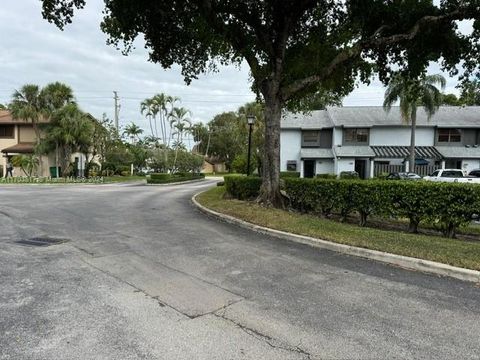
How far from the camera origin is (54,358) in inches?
134

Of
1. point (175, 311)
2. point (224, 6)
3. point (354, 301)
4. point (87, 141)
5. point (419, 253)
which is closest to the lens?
point (175, 311)

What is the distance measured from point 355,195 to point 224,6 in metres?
8.04

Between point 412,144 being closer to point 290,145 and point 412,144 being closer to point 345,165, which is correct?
point 345,165

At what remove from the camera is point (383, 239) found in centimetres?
824

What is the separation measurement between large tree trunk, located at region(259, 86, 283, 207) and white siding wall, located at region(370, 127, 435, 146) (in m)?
24.0

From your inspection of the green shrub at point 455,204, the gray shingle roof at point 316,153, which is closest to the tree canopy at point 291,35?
the green shrub at point 455,204

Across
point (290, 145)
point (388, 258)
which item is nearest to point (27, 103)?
point (290, 145)

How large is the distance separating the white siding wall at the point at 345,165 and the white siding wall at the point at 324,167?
130 cm

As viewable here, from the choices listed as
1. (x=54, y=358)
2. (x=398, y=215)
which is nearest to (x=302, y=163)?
(x=398, y=215)

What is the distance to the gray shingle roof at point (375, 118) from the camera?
34094 mm

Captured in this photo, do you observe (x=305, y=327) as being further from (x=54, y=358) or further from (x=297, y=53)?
(x=297, y=53)

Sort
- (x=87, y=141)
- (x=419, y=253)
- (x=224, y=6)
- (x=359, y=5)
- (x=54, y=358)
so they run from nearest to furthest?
(x=54, y=358) → (x=419, y=253) → (x=359, y=5) → (x=224, y=6) → (x=87, y=141)

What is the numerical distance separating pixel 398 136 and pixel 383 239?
2911 cm

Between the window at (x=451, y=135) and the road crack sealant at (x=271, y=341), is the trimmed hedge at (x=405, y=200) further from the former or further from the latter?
the window at (x=451, y=135)
